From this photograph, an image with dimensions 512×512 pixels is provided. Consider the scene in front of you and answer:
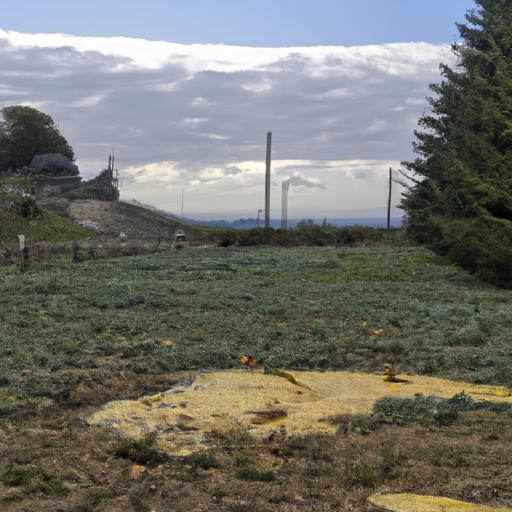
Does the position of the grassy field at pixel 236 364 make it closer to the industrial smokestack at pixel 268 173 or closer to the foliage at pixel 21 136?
the industrial smokestack at pixel 268 173

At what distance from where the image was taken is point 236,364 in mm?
10992

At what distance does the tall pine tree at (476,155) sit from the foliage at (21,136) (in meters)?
38.6

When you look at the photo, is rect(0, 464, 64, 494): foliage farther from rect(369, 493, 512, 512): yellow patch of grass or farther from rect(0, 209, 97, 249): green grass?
rect(0, 209, 97, 249): green grass

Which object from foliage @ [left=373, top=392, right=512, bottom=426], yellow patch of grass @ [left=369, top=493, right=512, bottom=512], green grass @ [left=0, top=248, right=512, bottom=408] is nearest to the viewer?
yellow patch of grass @ [left=369, top=493, right=512, bottom=512]

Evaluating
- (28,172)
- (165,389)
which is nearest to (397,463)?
(165,389)

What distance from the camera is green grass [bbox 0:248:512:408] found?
10.6 meters

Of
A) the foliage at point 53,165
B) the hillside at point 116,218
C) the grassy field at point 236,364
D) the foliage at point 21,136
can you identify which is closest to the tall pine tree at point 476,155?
the grassy field at point 236,364

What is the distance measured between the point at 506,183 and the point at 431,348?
42.3ft

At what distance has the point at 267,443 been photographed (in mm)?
6961

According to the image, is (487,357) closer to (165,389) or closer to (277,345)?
(277,345)

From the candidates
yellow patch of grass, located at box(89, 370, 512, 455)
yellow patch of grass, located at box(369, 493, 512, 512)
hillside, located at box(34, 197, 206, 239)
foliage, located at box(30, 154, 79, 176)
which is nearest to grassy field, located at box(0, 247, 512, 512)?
yellow patch of grass, located at box(369, 493, 512, 512)

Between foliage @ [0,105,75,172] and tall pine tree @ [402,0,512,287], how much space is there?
3864 cm

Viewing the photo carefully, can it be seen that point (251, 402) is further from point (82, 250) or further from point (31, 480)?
point (82, 250)

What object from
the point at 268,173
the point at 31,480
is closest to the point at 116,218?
the point at 268,173
